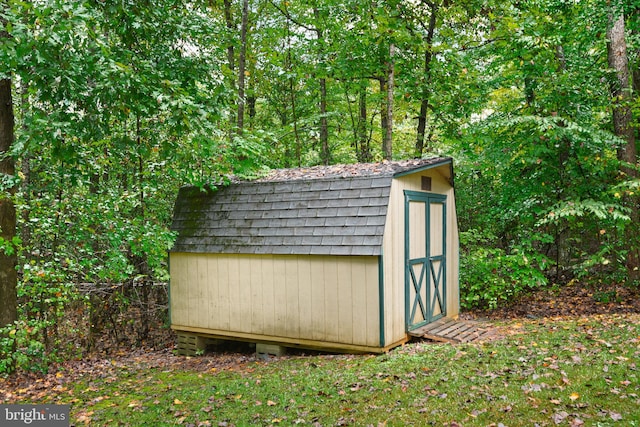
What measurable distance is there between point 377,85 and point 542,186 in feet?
31.6

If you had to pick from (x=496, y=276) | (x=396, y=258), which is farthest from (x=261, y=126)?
(x=396, y=258)

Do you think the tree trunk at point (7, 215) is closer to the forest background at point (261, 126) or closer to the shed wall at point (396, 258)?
the forest background at point (261, 126)

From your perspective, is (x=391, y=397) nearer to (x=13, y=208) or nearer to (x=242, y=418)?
(x=242, y=418)

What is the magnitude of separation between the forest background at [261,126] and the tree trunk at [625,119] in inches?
1.4

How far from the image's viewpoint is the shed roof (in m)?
7.03

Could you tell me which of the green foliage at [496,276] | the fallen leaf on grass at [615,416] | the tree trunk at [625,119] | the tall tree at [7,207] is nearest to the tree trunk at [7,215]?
the tall tree at [7,207]

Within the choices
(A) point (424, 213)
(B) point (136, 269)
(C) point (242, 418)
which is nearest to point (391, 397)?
(C) point (242, 418)

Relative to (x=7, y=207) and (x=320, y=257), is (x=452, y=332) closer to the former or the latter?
(x=320, y=257)

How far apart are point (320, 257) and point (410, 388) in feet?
8.50

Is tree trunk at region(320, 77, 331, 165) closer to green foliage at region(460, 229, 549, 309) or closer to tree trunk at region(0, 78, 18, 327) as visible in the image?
green foliage at region(460, 229, 549, 309)

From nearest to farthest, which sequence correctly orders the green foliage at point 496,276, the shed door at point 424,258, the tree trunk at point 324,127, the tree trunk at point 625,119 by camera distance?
the shed door at point 424,258 < the tree trunk at point 625,119 < the green foliage at point 496,276 < the tree trunk at point 324,127

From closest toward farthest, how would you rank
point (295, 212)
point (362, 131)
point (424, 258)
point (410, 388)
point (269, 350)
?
point (410, 388), point (295, 212), point (269, 350), point (424, 258), point (362, 131)

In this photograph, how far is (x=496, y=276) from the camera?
9609mm

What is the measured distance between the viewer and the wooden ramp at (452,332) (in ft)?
23.9
